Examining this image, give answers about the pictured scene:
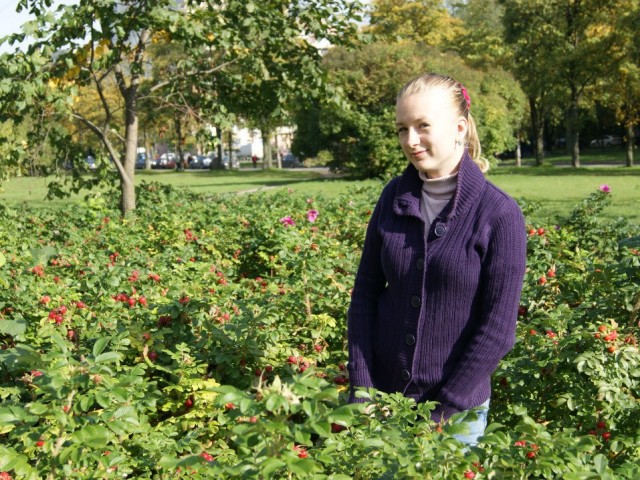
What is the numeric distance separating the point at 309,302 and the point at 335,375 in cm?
95

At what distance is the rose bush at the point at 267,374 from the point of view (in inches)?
71.7

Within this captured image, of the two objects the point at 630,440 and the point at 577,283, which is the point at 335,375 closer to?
the point at 630,440

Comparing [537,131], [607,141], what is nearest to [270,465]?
[537,131]

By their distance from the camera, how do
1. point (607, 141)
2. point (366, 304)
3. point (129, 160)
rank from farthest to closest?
point (607, 141) < point (129, 160) < point (366, 304)

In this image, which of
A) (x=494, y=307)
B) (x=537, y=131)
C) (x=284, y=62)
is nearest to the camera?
(x=494, y=307)

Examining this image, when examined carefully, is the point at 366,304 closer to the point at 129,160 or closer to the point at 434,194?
the point at 434,194

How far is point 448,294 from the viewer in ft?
7.55

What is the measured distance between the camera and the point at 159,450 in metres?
2.71

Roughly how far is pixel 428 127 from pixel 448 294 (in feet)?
1.58

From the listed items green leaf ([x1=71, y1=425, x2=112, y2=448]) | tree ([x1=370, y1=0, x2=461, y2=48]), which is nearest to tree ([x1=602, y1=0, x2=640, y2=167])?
tree ([x1=370, y1=0, x2=461, y2=48])

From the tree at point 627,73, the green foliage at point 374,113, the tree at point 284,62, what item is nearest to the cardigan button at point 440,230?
the tree at point 284,62

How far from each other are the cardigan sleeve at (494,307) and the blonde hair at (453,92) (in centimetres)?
27

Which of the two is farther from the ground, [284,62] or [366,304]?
[284,62]

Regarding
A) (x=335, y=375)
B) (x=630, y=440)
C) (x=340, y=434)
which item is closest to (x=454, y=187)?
(x=340, y=434)
